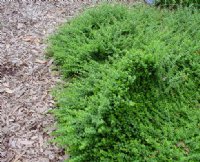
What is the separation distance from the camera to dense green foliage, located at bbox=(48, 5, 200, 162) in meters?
2.67

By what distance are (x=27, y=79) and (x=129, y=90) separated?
1.47m

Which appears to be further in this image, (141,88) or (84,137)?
(141,88)

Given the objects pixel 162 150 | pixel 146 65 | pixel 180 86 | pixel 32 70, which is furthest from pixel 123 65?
pixel 32 70

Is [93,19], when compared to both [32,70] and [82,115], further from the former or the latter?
[82,115]

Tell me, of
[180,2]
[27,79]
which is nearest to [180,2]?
[180,2]

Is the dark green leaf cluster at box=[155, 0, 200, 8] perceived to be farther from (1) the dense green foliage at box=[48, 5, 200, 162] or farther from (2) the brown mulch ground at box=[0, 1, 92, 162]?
(2) the brown mulch ground at box=[0, 1, 92, 162]

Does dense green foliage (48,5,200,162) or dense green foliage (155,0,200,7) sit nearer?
dense green foliage (48,5,200,162)

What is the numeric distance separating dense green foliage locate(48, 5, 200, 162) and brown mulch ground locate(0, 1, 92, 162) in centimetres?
19

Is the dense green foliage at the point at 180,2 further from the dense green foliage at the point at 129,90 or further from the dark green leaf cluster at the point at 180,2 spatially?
the dense green foliage at the point at 129,90

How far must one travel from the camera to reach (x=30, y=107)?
3.45 metres

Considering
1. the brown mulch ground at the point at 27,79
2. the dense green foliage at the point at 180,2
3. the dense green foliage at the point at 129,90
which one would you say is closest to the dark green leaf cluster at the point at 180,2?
the dense green foliage at the point at 180,2

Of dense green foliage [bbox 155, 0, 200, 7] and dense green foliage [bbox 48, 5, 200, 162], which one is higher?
dense green foliage [bbox 155, 0, 200, 7]

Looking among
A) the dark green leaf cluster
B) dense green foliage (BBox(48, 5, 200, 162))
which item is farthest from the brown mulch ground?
the dark green leaf cluster

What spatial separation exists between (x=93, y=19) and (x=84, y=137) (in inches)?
83.7
